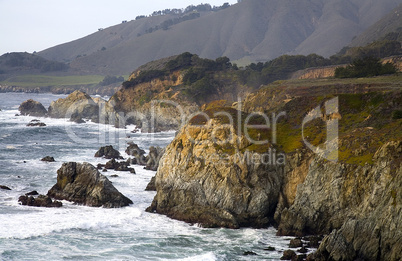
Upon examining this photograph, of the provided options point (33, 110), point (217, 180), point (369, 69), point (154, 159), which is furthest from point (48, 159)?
point (33, 110)

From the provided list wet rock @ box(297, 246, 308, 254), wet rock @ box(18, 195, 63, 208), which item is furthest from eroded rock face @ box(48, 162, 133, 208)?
wet rock @ box(297, 246, 308, 254)

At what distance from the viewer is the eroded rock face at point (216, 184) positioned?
37094 mm

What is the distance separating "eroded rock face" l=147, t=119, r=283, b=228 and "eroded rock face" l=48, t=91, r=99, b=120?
7647 cm

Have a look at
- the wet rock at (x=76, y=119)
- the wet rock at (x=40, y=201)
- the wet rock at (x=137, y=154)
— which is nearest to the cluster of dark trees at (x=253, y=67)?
the wet rock at (x=76, y=119)

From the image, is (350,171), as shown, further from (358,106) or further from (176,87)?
(176,87)

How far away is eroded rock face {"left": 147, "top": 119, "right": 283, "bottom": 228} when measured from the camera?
122 ft

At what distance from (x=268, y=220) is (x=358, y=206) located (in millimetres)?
6718

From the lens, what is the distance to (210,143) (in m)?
41.5

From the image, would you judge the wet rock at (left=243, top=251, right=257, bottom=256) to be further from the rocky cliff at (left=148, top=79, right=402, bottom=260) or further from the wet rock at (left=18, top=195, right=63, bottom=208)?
the wet rock at (left=18, top=195, right=63, bottom=208)

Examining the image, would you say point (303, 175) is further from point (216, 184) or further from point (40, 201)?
point (40, 201)

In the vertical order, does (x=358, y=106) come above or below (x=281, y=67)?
below

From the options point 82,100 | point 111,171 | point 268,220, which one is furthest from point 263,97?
point 82,100

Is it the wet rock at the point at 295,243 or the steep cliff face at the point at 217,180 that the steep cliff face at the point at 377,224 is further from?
the steep cliff face at the point at 217,180

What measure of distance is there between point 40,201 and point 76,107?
253ft
